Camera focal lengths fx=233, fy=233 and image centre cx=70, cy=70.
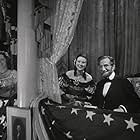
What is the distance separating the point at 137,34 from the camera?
8.48 feet

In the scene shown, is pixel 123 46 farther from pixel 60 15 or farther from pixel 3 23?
pixel 3 23

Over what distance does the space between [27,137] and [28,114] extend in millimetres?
291

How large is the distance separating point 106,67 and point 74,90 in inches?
21.0

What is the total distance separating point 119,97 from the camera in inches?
99.4

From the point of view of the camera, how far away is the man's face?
264 centimetres

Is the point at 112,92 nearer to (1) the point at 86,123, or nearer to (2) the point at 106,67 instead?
(2) the point at 106,67

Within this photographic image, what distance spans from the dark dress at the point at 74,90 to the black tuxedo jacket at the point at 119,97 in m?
0.18

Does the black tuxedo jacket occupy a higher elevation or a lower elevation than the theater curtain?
lower

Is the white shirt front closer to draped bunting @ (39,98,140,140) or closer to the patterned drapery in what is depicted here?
draped bunting @ (39,98,140,140)

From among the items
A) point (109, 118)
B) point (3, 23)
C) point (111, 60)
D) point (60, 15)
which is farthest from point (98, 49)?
point (3, 23)

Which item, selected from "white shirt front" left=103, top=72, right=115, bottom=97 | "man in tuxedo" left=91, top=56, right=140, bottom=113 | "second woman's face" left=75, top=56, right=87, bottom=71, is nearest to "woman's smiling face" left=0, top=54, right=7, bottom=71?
"second woman's face" left=75, top=56, right=87, bottom=71

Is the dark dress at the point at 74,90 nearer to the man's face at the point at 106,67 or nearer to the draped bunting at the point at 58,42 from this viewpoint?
the draped bunting at the point at 58,42

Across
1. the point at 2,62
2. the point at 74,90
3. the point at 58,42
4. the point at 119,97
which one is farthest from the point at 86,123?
the point at 2,62

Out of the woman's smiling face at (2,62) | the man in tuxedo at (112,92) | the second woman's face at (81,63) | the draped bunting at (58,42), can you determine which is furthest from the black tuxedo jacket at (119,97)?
the woman's smiling face at (2,62)
